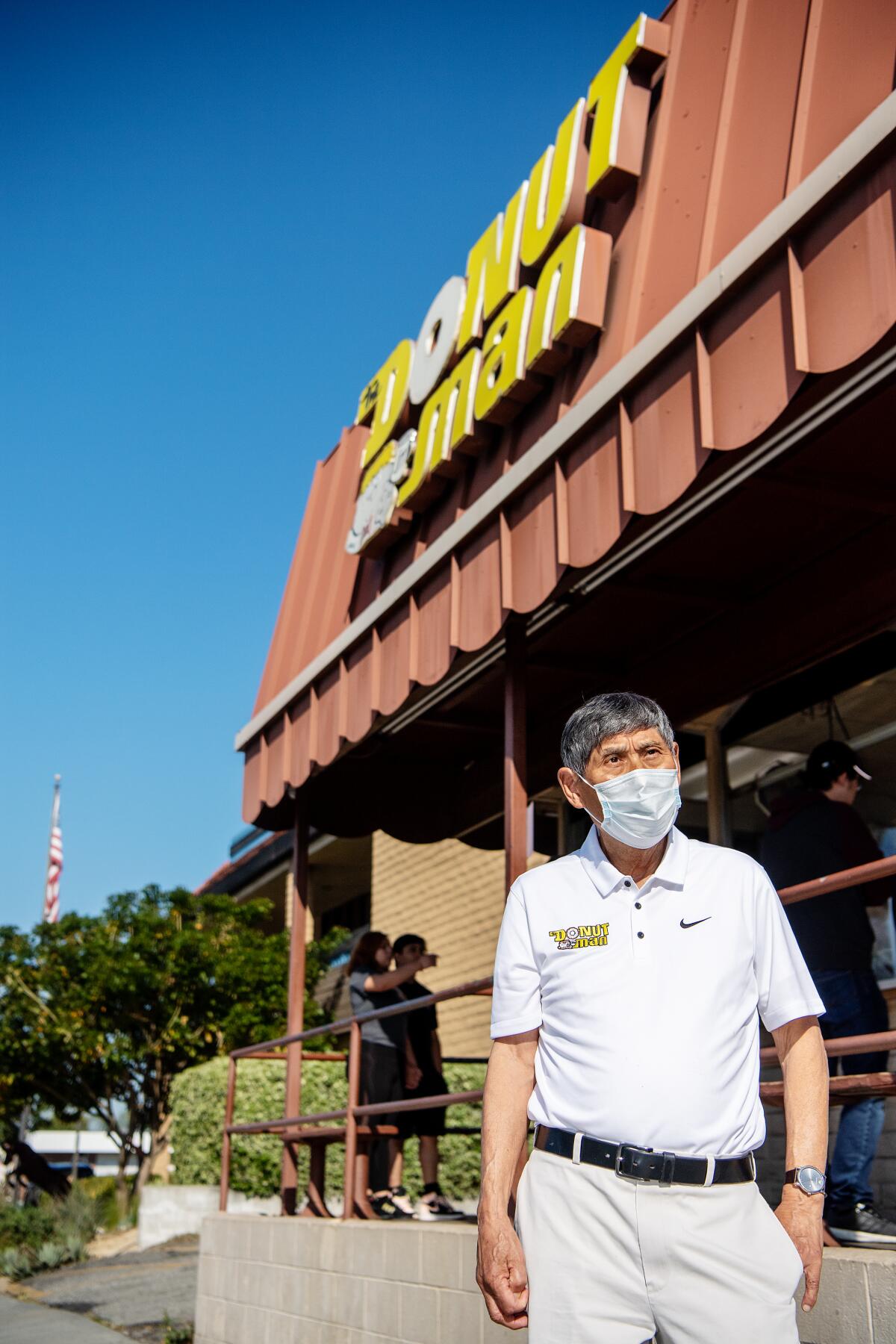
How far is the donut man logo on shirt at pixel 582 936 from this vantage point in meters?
2.60

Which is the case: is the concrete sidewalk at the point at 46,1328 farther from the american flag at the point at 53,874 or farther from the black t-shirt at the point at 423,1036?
the american flag at the point at 53,874

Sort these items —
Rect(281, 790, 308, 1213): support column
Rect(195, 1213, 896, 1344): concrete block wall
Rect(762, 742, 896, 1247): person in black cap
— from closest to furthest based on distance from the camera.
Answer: Rect(195, 1213, 896, 1344): concrete block wall, Rect(762, 742, 896, 1247): person in black cap, Rect(281, 790, 308, 1213): support column

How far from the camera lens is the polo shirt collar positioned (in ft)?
8.60

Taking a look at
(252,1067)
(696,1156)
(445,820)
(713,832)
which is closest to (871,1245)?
(696,1156)

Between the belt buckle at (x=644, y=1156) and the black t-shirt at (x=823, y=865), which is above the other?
the black t-shirt at (x=823, y=865)

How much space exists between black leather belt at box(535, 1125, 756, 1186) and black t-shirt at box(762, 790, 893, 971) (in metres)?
2.48

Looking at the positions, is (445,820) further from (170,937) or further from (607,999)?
(170,937)

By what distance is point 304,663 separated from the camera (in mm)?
8617

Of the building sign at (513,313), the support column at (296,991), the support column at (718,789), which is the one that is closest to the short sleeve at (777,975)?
the building sign at (513,313)

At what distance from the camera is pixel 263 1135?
13.5 m

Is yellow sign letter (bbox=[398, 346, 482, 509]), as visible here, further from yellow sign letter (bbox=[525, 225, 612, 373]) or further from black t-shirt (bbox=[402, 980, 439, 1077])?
black t-shirt (bbox=[402, 980, 439, 1077])

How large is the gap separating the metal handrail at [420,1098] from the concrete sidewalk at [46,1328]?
4.07ft

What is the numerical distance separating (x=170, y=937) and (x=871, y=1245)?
14.2 m

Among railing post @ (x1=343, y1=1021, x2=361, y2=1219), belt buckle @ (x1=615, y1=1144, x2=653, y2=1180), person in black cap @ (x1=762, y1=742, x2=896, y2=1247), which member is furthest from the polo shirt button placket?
railing post @ (x1=343, y1=1021, x2=361, y2=1219)
